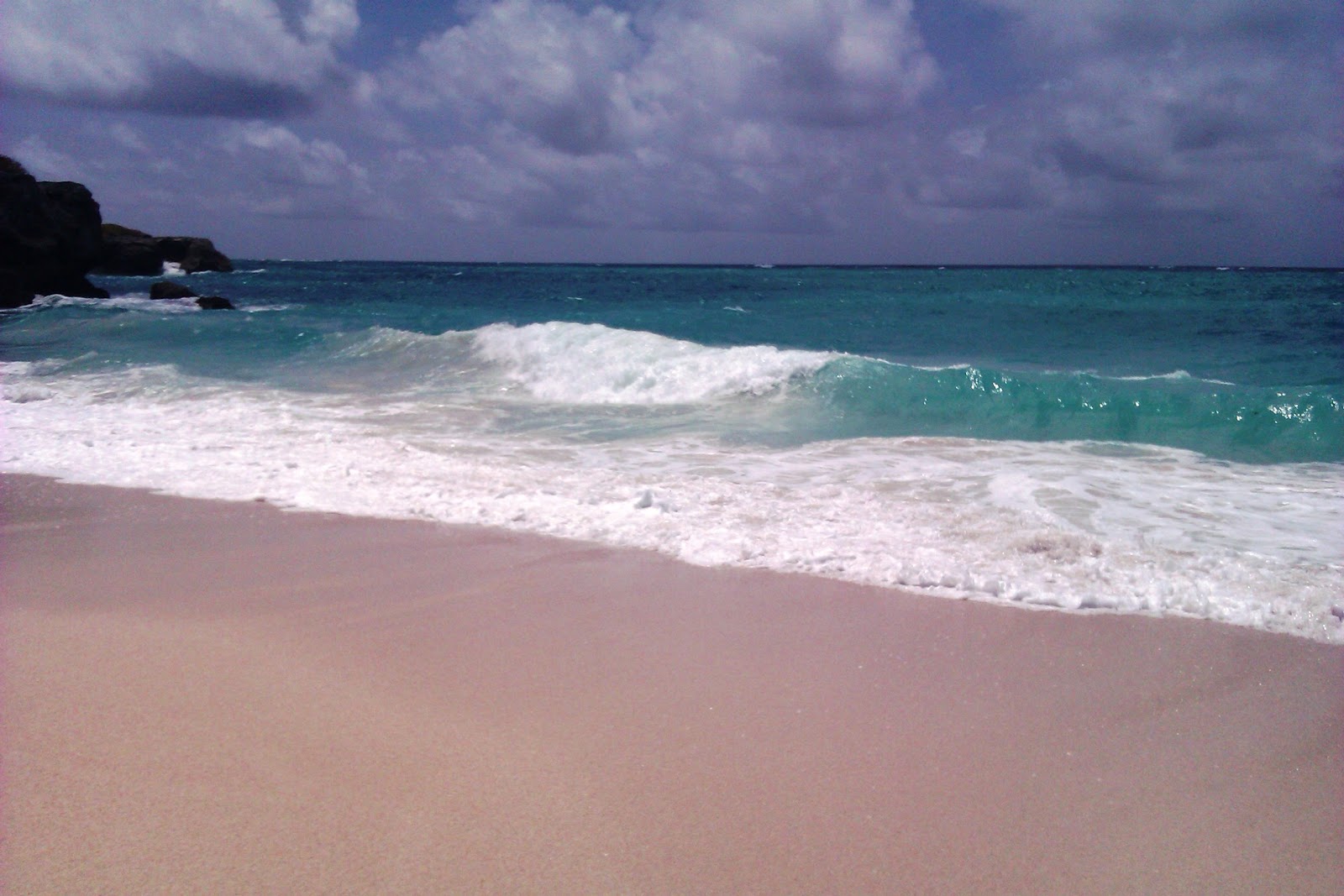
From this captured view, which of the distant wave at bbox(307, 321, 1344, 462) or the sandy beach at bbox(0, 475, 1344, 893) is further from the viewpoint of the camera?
the distant wave at bbox(307, 321, 1344, 462)

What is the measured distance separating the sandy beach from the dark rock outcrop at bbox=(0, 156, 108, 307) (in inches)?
1270

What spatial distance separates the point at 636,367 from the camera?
14.2 metres

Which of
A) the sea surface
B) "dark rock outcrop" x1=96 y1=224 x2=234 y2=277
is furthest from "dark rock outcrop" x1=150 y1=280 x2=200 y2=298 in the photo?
"dark rock outcrop" x1=96 y1=224 x2=234 y2=277

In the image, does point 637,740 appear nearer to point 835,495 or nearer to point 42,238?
point 835,495

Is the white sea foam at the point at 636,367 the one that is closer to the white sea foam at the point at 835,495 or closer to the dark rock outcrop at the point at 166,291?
the white sea foam at the point at 835,495

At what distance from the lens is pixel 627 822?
279cm

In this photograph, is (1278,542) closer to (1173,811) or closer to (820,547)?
(820,547)

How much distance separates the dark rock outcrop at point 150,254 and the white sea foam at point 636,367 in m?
45.4

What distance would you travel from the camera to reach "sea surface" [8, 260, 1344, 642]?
17.5 feet

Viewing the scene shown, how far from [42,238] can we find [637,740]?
1467 inches

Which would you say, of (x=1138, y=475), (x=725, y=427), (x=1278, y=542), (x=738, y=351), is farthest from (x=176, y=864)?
(x=738, y=351)

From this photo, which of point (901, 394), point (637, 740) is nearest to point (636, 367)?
point (901, 394)

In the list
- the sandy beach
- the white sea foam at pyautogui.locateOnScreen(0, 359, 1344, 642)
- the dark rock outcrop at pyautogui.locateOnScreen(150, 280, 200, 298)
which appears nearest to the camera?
the sandy beach

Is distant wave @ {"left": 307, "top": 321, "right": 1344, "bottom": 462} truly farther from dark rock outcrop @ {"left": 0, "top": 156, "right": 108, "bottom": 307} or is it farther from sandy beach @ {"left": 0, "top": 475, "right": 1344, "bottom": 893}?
dark rock outcrop @ {"left": 0, "top": 156, "right": 108, "bottom": 307}
